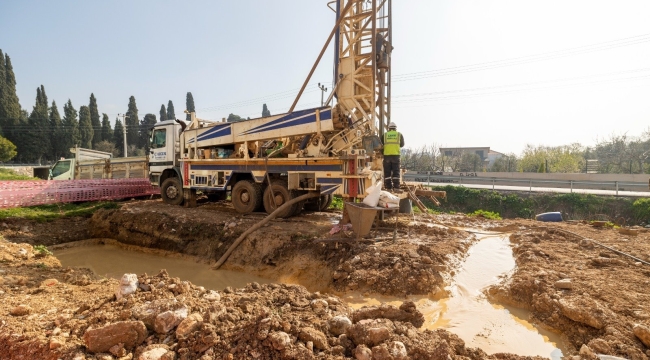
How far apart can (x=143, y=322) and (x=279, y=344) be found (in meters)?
1.23

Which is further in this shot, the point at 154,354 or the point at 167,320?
the point at 167,320

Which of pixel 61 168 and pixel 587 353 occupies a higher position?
pixel 61 168

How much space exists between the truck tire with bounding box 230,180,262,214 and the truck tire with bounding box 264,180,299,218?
0.83 feet

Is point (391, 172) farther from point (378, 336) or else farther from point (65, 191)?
point (65, 191)

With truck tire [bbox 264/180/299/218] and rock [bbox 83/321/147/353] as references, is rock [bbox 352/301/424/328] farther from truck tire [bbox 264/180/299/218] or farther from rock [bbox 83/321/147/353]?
truck tire [bbox 264/180/299/218]

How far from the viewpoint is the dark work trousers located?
8359 mm

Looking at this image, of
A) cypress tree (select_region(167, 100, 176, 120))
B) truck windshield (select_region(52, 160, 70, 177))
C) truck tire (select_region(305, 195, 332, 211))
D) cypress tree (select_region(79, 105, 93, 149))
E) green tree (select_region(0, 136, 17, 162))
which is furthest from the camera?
cypress tree (select_region(167, 100, 176, 120))

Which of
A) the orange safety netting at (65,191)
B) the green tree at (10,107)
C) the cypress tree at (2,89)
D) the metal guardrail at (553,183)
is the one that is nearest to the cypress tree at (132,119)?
the green tree at (10,107)

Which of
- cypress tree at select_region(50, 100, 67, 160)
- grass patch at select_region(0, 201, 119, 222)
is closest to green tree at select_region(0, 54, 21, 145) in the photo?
cypress tree at select_region(50, 100, 67, 160)

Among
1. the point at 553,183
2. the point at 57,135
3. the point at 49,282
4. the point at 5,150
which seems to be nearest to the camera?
the point at 49,282

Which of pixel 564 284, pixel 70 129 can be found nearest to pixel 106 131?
pixel 70 129

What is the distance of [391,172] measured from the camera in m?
8.43

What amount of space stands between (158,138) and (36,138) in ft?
146

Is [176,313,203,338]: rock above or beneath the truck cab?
beneath
